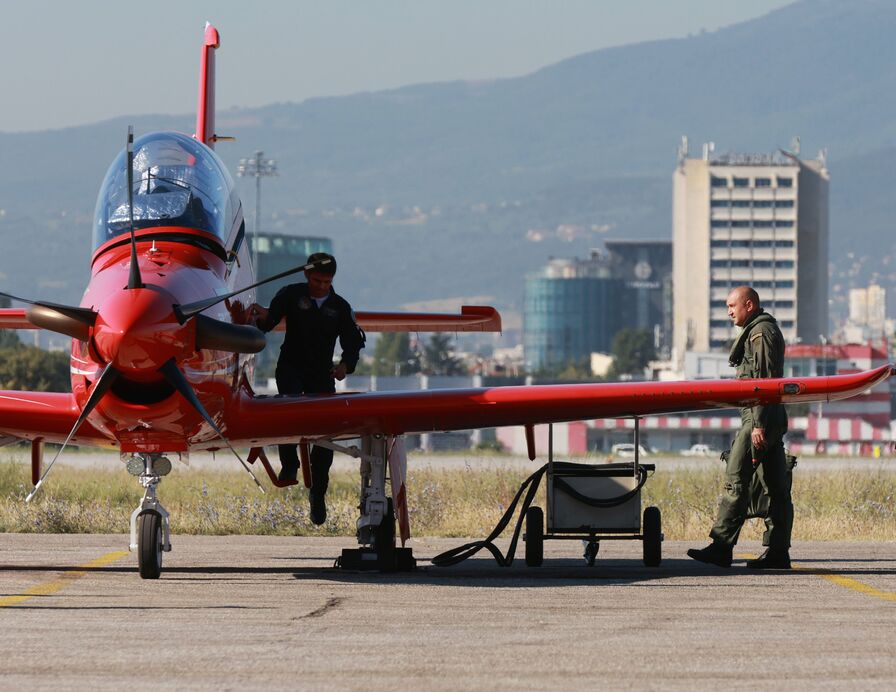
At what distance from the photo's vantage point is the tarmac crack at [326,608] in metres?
9.75

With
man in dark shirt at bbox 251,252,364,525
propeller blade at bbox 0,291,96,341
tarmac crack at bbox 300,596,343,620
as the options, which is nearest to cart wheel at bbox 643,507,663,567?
man in dark shirt at bbox 251,252,364,525

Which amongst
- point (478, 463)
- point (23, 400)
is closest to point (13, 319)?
point (23, 400)

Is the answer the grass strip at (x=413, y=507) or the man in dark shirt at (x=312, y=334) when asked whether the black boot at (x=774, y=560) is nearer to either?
the man in dark shirt at (x=312, y=334)

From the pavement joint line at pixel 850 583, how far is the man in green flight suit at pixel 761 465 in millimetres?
239

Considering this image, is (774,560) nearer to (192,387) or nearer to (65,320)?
(192,387)

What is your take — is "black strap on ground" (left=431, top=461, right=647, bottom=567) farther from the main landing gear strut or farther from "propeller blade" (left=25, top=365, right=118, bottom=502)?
"propeller blade" (left=25, top=365, right=118, bottom=502)

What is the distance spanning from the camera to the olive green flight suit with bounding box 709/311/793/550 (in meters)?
13.0

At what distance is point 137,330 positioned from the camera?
1054 centimetres

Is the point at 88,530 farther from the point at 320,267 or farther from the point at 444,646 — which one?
the point at 444,646

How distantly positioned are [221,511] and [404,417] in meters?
6.85

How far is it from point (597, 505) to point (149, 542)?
355 centimetres

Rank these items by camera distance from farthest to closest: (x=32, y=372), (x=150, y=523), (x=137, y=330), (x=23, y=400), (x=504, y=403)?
(x=32, y=372) → (x=504, y=403) → (x=23, y=400) → (x=150, y=523) → (x=137, y=330)

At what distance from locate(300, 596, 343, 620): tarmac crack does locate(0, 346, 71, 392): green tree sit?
77.6m

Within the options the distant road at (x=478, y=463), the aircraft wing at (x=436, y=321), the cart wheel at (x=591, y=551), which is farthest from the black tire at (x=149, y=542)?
the distant road at (x=478, y=463)
